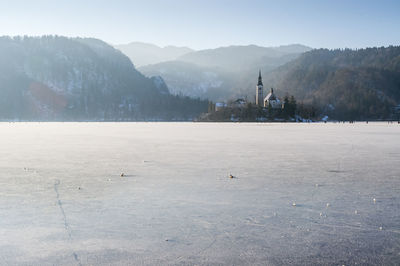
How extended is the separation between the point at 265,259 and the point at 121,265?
7.06 ft

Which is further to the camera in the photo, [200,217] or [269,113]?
[269,113]

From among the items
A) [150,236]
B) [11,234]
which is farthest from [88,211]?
[150,236]

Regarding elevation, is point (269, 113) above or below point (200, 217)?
above

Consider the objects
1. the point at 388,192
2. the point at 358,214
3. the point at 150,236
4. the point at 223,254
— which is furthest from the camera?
the point at 388,192

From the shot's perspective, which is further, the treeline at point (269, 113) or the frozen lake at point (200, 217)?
the treeline at point (269, 113)

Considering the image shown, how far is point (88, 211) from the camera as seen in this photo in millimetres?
8086

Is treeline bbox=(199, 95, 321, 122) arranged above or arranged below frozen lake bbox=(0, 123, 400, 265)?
above

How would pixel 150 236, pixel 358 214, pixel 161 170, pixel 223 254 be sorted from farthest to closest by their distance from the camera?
1. pixel 161 170
2. pixel 358 214
3. pixel 150 236
4. pixel 223 254

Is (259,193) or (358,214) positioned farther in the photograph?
(259,193)

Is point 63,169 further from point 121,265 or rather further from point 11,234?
point 121,265

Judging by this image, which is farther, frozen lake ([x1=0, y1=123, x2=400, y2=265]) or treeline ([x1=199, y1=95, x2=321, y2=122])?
treeline ([x1=199, y1=95, x2=321, y2=122])

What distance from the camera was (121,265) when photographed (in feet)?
16.8

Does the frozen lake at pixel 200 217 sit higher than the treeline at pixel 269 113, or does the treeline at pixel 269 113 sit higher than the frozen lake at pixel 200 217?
the treeline at pixel 269 113

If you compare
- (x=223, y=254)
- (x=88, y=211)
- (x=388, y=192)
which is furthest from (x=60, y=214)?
(x=388, y=192)
